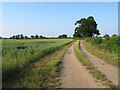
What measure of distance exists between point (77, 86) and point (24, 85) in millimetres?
2317

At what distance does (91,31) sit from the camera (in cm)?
6309

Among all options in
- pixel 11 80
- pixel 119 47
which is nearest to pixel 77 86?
pixel 11 80

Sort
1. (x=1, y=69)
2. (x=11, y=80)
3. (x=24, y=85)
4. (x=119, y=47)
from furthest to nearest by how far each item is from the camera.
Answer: (x=119, y=47), (x=1, y=69), (x=11, y=80), (x=24, y=85)

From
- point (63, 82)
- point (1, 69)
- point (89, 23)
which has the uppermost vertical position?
point (89, 23)

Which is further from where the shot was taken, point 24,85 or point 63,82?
point 63,82

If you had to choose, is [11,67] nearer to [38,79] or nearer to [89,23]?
[38,79]

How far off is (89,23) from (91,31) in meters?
5.39

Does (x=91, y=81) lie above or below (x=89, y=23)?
below

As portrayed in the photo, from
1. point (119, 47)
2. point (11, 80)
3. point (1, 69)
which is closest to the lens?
point (11, 80)

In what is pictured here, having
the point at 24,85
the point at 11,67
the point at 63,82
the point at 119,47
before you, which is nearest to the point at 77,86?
the point at 63,82

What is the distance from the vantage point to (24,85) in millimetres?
4270

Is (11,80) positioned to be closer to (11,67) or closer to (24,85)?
(24,85)

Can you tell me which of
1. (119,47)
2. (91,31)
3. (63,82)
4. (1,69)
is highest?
(91,31)

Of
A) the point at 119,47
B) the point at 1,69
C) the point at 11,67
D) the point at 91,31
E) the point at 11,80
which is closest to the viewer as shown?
the point at 11,80
